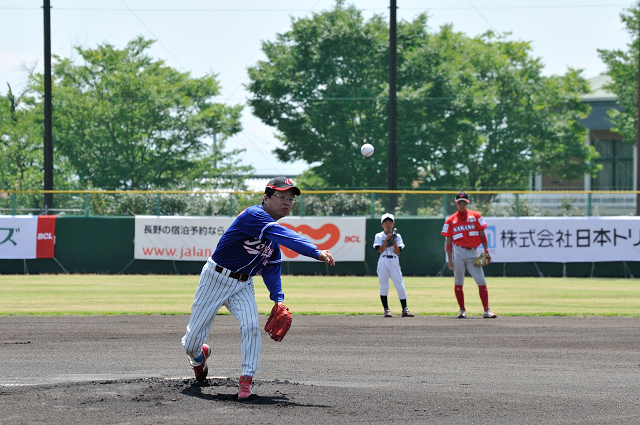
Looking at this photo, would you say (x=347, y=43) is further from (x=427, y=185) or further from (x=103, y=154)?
(x=103, y=154)

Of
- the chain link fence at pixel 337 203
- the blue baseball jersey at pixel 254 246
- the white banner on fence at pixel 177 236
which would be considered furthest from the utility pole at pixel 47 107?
the blue baseball jersey at pixel 254 246

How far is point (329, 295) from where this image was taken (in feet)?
53.7

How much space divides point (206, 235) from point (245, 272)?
16824mm

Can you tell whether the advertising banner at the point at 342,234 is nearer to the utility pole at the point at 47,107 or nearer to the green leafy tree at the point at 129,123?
the utility pole at the point at 47,107

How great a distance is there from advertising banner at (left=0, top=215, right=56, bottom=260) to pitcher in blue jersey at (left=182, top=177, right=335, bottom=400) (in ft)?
59.5

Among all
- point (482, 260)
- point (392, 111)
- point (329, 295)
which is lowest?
point (329, 295)

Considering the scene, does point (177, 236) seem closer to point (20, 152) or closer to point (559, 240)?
point (559, 240)

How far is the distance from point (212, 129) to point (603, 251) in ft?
91.8

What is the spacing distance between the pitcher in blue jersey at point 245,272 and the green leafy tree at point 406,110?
118 feet

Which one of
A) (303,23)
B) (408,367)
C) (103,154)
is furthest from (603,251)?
(103,154)

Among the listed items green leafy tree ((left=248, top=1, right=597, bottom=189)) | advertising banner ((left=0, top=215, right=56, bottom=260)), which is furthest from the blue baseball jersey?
green leafy tree ((left=248, top=1, right=597, bottom=189))

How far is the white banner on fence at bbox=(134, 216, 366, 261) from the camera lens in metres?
22.2

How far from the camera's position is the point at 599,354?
8328 mm

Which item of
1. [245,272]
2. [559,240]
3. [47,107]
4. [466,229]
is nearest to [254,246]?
[245,272]
